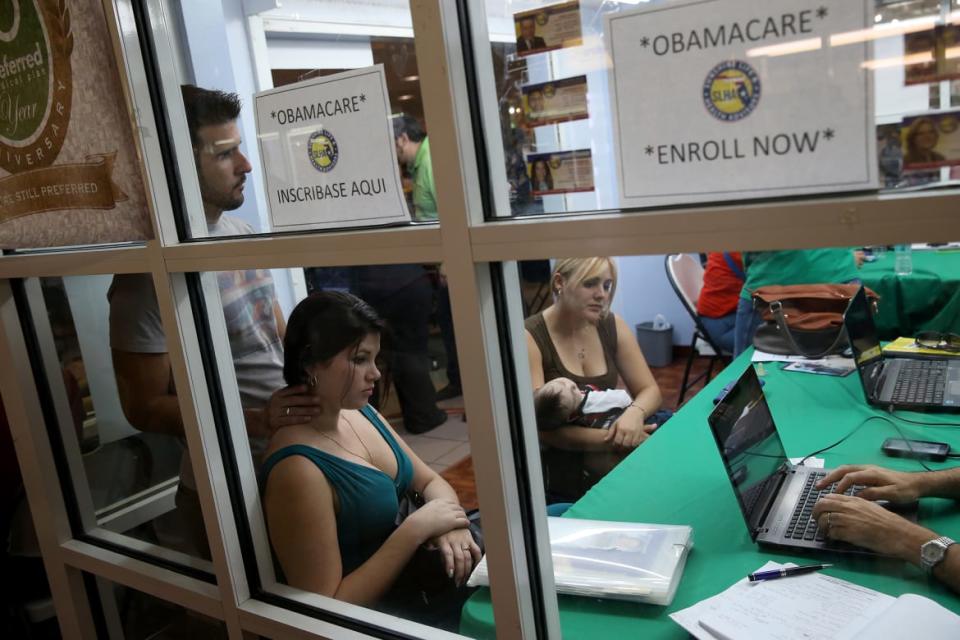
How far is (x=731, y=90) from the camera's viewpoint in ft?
2.05

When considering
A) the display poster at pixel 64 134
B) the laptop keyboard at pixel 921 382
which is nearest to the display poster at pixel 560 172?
the display poster at pixel 64 134

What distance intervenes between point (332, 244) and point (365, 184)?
87 millimetres

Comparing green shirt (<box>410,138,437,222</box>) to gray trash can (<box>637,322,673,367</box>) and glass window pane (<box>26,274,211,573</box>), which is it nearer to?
glass window pane (<box>26,274,211,573</box>)

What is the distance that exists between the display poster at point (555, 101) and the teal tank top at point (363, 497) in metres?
0.56

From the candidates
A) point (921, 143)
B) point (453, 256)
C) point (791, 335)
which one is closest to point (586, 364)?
point (453, 256)

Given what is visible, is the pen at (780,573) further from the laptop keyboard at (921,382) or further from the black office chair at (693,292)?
the black office chair at (693,292)

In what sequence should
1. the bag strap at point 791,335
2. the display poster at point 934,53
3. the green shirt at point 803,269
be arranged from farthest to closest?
the bag strap at point 791,335 → the green shirt at point 803,269 → the display poster at point 934,53

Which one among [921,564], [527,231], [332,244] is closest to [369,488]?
[332,244]

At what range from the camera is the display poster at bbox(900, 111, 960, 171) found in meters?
0.56

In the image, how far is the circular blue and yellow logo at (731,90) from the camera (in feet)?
A: 2.02

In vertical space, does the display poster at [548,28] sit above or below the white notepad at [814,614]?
above

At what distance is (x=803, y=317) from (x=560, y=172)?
149cm

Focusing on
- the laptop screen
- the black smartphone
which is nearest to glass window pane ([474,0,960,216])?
the laptop screen

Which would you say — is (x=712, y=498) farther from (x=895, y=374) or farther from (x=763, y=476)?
(x=895, y=374)
